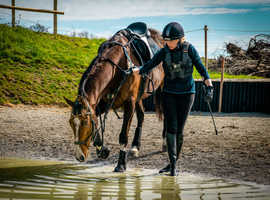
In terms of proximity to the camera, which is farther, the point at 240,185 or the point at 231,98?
the point at 231,98

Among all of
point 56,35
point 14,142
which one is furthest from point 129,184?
point 56,35

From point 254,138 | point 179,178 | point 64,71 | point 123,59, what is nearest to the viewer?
point 179,178

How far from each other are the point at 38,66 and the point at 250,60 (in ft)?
40.3

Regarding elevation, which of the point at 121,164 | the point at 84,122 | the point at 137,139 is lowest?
the point at 121,164

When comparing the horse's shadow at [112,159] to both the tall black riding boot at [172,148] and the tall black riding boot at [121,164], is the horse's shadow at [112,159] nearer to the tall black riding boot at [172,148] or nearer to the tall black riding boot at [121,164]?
the tall black riding boot at [121,164]

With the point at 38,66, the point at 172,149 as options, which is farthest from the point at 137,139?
the point at 38,66

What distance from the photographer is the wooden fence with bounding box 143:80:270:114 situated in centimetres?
1367

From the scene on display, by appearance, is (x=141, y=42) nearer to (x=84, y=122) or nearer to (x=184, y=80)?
(x=184, y=80)

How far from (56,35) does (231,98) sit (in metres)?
11.5

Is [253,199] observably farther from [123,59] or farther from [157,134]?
[157,134]

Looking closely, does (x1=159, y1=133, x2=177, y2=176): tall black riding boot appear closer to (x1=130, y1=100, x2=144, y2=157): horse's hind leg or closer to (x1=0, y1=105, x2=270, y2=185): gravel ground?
(x1=0, y1=105, x2=270, y2=185): gravel ground

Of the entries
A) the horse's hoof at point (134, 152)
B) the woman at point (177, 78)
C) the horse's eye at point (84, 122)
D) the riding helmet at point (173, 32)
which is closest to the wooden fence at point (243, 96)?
the horse's hoof at point (134, 152)

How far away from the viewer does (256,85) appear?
13.7 meters

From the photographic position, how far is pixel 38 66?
1641 centimetres
